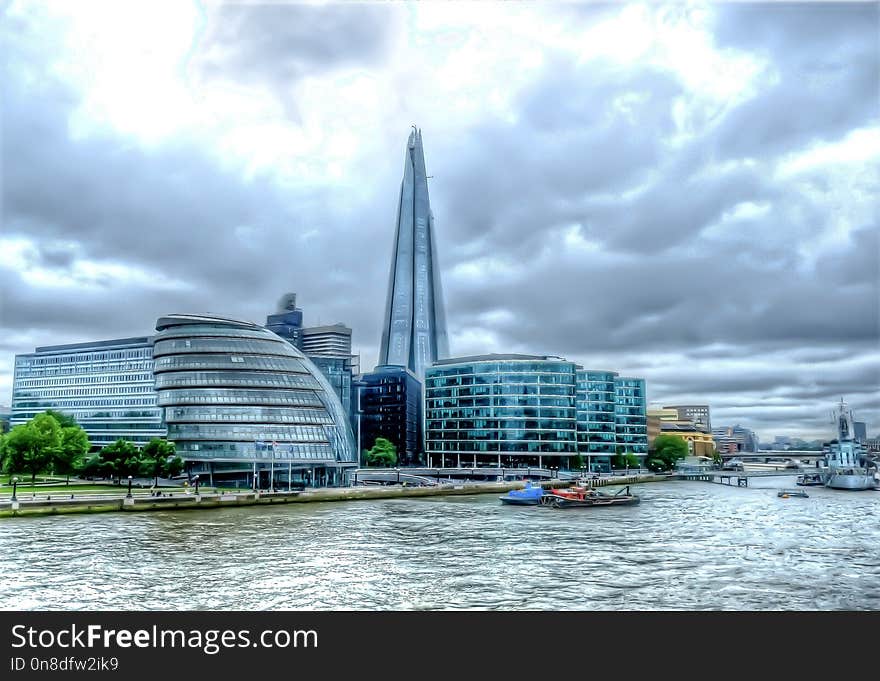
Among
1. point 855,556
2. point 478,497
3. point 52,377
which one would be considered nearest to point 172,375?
point 478,497

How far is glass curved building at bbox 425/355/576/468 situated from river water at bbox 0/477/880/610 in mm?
80045

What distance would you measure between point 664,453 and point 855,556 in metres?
116

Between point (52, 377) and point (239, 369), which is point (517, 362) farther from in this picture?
point (52, 377)

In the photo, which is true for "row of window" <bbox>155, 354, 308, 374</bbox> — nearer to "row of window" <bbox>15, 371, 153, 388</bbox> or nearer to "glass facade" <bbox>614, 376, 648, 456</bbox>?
"row of window" <bbox>15, 371, 153, 388</bbox>

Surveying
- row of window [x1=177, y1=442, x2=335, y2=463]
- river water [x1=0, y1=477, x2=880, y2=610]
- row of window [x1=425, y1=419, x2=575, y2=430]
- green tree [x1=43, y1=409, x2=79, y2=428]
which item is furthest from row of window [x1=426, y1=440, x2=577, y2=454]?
river water [x1=0, y1=477, x2=880, y2=610]

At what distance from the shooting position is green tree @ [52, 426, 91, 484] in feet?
257

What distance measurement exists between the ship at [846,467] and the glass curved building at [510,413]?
45016 millimetres

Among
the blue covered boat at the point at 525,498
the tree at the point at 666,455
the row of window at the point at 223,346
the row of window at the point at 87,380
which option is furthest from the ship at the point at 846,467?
the row of window at the point at 87,380

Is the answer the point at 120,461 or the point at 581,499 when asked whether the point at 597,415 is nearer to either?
the point at 581,499

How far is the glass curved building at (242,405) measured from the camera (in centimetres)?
9544

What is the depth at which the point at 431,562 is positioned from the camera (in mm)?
37250

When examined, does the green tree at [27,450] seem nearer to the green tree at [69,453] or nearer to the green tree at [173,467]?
the green tree at [69,453]

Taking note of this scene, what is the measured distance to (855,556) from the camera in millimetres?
41375

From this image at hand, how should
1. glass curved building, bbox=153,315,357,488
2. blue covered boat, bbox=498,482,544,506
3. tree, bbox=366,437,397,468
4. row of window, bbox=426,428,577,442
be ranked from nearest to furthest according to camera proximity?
blue covered boat, bbox=498,482,544,506 < glass curved building, bbox=153,315,357,488 < tree, bbox=366,437,397,468 < row of window, bbox=426,428,577,442
